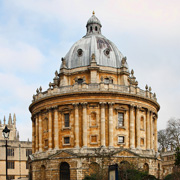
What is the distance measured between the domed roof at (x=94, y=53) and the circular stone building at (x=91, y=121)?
0.61ft

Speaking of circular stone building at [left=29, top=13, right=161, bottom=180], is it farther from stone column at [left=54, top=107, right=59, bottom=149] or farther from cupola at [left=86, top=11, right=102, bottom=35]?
cupola at [left=86, top=11, right=102, bottom=35]

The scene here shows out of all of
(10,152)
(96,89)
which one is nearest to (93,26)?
(96,89)

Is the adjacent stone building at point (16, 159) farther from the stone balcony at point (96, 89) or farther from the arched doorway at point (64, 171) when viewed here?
the arched doorway at point (64, 171)

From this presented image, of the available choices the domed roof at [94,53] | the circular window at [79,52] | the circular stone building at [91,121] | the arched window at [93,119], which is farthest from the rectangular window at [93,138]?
the circular window at [79,52]

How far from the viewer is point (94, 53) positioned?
65.3 m

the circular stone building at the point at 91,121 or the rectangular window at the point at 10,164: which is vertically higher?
the circular stone building at the point at 91,121

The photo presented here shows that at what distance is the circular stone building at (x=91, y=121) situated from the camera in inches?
2245

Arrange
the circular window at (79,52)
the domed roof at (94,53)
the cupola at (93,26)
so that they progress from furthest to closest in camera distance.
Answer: the cupola at (93,26), the circular window at (79,52), the domed roof at (94,53)

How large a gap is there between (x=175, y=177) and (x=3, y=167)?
51662mm

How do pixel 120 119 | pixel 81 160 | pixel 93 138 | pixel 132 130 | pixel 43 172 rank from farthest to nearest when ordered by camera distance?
pixel 43 172, pixel 120 119, pixel 132 130, pixel 93 138, pixel 81 160

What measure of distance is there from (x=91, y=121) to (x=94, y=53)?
1305 centimetres

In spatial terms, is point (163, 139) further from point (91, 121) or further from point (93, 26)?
point (91, 121)

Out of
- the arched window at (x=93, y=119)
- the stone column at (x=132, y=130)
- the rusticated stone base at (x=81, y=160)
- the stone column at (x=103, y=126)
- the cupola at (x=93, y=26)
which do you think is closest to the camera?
the rusticated stone base at (x=81, y=160)

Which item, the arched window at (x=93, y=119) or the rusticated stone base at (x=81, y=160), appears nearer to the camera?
the rusticated stone base at (x=81, y=160)
